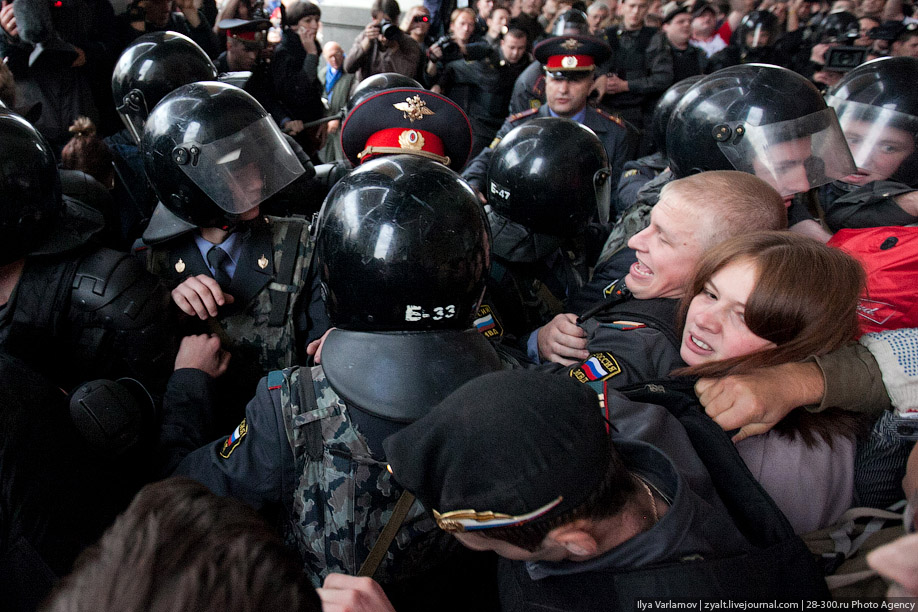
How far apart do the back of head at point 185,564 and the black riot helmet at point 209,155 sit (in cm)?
145

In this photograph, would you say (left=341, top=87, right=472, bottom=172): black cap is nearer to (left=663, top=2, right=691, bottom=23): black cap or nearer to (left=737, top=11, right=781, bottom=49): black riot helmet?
(left=663, top=2, right=691, bottom=23): black cap

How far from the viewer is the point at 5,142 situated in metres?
1.72

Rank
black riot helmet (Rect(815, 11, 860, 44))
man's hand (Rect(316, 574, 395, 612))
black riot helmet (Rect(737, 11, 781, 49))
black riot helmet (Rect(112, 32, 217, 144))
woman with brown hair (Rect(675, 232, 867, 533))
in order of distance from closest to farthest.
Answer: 1. man's hand (Rect(316, 574, 395, 612))
2. woman with brown hair (Rect(675, 232, 867, 533))
3. black riot helmet (Rect(112, 32, 217, 144))
4. black riot helmet (Rect(737, 11, 781, 49))
5. black riot helmet (Rect(815, 11, 860, 44))

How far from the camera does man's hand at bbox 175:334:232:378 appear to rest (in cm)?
184

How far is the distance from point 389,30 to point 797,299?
182 inches

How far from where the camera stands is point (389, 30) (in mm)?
5074

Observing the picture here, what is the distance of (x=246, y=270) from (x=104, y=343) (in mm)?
493

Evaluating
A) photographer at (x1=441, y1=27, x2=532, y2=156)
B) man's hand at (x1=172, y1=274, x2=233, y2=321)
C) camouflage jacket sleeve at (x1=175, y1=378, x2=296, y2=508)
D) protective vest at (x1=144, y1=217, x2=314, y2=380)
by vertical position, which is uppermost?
camouflage jacket sleeve at (x1=175, y1=378, x2=296, y2=508)

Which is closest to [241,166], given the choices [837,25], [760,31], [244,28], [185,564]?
[185,564]

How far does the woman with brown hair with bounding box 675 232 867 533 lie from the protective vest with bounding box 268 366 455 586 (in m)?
0.75

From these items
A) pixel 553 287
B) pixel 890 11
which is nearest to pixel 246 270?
pixel 553 287

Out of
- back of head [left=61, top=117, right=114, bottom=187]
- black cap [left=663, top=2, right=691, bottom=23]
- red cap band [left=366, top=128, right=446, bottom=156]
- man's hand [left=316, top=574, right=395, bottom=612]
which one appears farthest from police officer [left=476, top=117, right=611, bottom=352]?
black cap [left=663, top=2, right=691, bottom=23]

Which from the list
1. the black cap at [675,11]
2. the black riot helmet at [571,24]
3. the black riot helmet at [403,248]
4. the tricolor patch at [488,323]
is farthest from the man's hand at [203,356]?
the black cap at [675,11]

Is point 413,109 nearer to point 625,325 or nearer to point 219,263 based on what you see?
point 219,263
